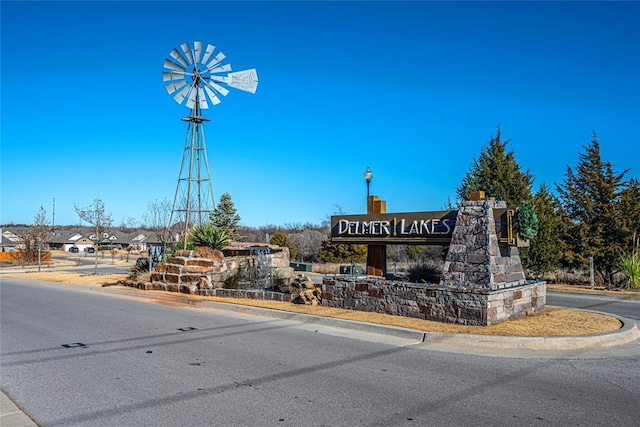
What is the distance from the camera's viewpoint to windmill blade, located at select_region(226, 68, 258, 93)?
24.3 meters

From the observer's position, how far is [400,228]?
12328mm

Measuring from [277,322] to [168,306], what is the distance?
4433mm

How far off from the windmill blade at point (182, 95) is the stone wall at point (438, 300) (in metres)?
16.5

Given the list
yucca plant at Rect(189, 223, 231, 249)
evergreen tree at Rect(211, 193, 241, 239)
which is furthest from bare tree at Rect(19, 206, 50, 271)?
yucca plant at Rect(189, 223, 231, 249)

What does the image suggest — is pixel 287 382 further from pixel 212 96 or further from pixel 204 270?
pixel 212 96

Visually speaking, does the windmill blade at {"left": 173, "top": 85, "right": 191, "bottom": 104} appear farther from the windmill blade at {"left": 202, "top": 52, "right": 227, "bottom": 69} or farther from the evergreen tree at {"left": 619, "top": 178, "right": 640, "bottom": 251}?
the evergreen tree at {"left": 619, "top": 178, "right": 640, "bottom": 251}

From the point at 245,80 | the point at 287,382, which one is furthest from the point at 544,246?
the point at 287,382

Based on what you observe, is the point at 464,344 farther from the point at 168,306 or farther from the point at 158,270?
the point at 158,270

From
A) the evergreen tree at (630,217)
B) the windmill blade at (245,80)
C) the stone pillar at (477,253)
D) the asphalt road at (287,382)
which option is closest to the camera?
the asphalt road at (287,382)

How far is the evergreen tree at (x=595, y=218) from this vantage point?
1952 centimetres

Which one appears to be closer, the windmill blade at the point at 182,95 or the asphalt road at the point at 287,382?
the asphalt road at the point at 287,382

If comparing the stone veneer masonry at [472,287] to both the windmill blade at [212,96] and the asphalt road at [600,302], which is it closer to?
the asphalt road at [600,302]

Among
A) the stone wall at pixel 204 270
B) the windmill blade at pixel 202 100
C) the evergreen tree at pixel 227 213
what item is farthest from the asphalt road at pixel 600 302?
the evergreen tree at pixel 227 213

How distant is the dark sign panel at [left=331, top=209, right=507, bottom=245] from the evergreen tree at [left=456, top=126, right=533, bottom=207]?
30.9 feet
